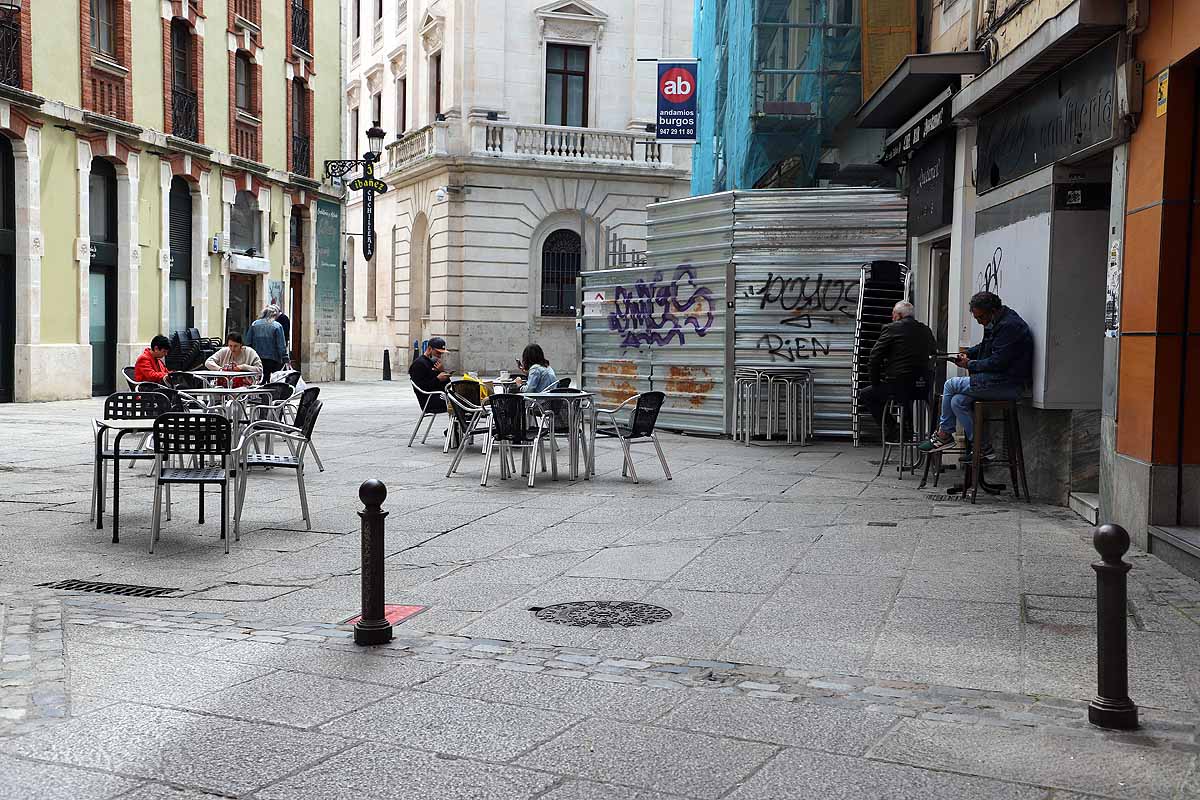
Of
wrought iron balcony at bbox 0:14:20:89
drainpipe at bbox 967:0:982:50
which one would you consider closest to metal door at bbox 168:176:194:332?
wrought iron balcony at bbox 0:14:20:89

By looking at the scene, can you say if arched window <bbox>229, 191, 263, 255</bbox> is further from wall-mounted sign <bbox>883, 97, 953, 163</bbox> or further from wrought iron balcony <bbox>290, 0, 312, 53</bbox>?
wall-mounted sign <bbox>883, 97, 953, 163</bbox>

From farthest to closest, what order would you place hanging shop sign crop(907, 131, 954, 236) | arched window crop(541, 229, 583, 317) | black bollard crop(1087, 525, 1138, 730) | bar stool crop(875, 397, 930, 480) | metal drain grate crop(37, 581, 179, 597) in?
arched window crop(541, 229, 583, 317) < hanging shop sign crop(907, 131, 954, 236) < bar stool crop(875, 397, 930, 480) < metal drain grate crop(37, 581, 179, 597) < black bollard crop(1087, 525, 1138, 730)

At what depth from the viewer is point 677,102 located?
22.0 meters

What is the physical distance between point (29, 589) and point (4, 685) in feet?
7.01

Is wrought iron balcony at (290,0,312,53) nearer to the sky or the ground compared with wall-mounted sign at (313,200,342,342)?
nearer to the sky

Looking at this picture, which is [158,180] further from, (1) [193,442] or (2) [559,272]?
(1) [193,442]

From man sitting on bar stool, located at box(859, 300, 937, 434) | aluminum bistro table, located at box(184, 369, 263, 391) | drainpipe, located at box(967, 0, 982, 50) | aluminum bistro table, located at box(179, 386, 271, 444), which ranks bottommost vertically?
aluminum bistro table, located at box(179, 386, 271, 444)

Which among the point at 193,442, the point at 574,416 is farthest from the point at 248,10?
the point at 193,442

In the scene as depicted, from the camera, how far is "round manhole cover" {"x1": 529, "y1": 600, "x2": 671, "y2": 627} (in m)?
6.53

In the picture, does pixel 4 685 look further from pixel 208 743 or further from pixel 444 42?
pixel 444 42

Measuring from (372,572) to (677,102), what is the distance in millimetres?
17335

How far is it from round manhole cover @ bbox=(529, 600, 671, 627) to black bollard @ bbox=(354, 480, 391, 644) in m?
0.95

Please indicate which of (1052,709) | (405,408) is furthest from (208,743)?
(405,408)

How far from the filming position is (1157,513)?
8.28 meters
